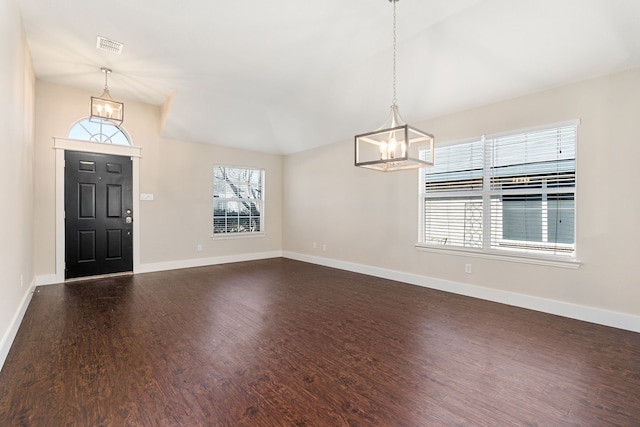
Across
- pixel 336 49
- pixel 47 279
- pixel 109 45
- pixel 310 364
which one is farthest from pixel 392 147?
pixel 47 279

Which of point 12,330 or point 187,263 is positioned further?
point 187,263

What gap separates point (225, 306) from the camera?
11.9 ft

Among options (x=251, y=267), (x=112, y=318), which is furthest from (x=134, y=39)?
(x=251, y=267)

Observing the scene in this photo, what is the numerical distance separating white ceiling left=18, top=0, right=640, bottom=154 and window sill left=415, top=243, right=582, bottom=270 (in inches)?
78.5

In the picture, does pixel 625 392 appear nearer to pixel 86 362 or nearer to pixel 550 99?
pixel 550 99

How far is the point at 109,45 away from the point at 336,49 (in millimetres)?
2679

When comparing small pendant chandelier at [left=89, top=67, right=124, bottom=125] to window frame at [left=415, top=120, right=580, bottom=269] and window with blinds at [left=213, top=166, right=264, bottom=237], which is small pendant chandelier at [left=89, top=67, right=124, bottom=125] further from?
window frame at [left=415, top=120, right=580, bottom=269]

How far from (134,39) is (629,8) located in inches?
190

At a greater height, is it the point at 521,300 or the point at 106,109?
the point at 106,109

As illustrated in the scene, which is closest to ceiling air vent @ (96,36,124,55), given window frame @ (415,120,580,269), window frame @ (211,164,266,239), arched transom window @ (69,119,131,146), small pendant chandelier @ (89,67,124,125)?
small pendant chandelier @ (89,67,124,125)

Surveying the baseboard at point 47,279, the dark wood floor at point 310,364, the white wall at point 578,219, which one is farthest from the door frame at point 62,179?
the white wall at point 578,219

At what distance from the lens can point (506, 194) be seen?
388 cm

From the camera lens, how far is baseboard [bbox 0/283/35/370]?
88.9 inches

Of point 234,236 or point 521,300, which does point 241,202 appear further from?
point 521,300
